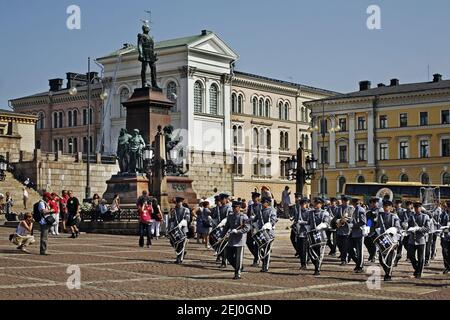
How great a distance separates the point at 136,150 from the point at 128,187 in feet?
5.43

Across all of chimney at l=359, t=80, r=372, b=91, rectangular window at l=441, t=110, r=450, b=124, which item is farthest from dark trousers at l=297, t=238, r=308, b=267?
chimney at l=359, t=80, r=372, b=91

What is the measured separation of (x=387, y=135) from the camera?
8569 cm

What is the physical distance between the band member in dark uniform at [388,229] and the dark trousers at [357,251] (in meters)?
1.58

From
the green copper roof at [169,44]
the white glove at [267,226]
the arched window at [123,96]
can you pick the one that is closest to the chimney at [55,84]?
the green copper roof at [169,44]

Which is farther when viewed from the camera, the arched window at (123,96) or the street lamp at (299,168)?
the arched window at (123,96)

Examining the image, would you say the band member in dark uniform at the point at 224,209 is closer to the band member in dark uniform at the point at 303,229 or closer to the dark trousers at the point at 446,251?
the band member in dark uniform at the point at 303,229

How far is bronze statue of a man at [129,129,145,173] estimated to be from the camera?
116 feet

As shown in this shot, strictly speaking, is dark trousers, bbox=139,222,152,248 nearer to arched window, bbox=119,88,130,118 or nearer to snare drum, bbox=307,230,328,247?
snare drum, bbox=307,230,328,247

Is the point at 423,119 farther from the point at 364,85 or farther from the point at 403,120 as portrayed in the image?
the point at 364,85

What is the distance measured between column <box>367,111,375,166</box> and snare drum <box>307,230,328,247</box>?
2671 inches

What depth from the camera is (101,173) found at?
6856cm

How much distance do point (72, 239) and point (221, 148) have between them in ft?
207

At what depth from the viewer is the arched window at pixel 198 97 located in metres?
90.2
